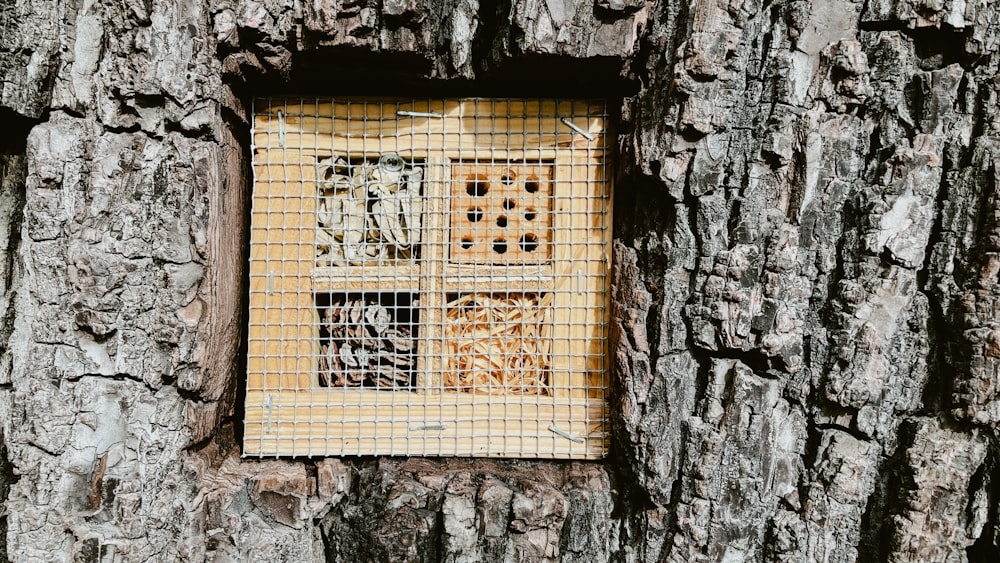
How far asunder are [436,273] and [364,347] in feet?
0.66

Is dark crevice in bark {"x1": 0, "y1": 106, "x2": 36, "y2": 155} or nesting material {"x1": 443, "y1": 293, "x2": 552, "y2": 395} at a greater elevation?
dark crevice in bark {"x1": 0, "y1": 106, "x2": 36, "y2": 155}

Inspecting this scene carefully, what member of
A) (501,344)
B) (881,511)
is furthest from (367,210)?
(881,511)

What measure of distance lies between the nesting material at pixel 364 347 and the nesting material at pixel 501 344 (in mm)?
93

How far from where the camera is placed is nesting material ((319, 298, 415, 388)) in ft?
3.80

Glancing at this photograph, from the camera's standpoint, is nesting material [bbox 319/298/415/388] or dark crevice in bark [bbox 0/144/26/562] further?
nesting material [bbox 319/298/415/388]

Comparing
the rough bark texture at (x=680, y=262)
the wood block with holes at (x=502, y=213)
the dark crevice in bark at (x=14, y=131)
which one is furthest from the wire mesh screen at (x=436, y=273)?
the dark crevice in bark at (x=14, y=131)

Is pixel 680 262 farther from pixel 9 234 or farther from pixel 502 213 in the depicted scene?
pixel 9 234

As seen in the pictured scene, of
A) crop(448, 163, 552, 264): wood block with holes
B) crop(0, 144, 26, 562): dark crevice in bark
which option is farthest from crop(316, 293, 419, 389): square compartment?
crop(0, 144, 26, 562): dark crevice in bark

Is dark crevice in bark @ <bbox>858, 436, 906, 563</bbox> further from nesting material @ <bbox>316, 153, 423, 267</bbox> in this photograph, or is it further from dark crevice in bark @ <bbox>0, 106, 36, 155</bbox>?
dark crevice in bark @ <bbox>0, 106, 36, 155</bbox>

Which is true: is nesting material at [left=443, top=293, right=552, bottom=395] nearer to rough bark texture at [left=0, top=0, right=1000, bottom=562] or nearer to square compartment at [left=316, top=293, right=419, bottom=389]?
square compartment at [left=316, top=293, right=419, bottom=389]

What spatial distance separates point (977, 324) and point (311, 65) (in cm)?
120

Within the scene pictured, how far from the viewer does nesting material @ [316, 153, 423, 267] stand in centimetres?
116

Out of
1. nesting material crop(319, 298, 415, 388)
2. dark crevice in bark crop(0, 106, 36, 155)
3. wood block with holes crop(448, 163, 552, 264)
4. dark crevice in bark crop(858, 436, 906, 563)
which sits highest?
dark crevice in bark crop(0, 106, 36, 155)

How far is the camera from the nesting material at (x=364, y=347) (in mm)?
1157
